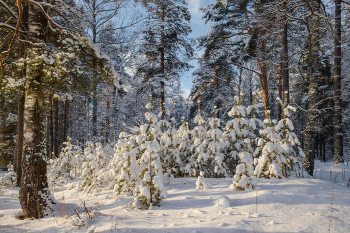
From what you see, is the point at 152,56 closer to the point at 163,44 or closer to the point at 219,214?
the point at 163,44

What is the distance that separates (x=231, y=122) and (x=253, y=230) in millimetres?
3692

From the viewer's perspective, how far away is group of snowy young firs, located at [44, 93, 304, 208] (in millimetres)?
3832

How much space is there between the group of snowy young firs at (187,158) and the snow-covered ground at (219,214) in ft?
1.12

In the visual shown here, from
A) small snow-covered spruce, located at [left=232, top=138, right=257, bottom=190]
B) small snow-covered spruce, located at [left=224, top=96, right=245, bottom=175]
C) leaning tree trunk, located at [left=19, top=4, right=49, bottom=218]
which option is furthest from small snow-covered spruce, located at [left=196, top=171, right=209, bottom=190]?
leaning tree trunk, located at [left=19, top=4, right=49, bottom=218]

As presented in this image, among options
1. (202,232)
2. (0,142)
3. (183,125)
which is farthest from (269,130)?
(0,142)

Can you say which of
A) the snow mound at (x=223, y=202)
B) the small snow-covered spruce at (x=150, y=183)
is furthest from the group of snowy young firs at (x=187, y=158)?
the snow mound at (x=223, y=202)

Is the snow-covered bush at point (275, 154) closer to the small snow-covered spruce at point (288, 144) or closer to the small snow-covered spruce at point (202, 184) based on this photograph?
the small snow-covered spruce at point (288, 144)

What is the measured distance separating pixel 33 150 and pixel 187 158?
415 cm

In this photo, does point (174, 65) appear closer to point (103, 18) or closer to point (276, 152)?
point (103, 18)

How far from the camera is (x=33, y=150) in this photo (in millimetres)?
3963

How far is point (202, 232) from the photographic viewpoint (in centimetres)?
261

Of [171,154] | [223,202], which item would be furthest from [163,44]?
[223,202]

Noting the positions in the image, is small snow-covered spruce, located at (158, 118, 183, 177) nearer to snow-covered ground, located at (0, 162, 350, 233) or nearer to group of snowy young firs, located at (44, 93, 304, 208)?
group of snowy young firs, located at (44, 93, 304, 208)

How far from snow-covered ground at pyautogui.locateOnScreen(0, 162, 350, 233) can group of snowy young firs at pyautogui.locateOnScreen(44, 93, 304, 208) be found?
342 mm
